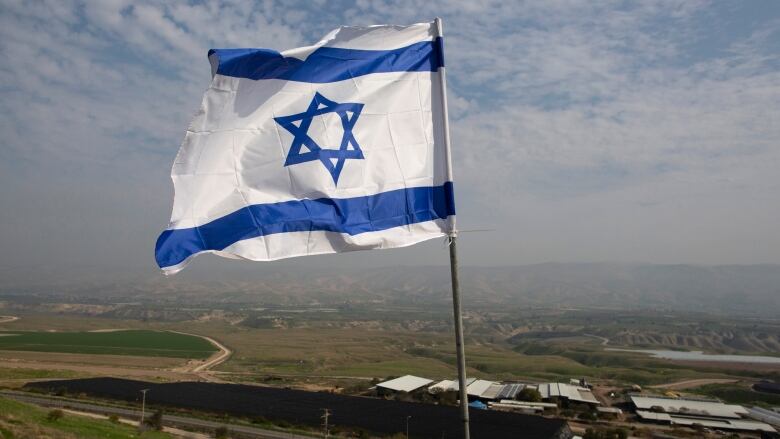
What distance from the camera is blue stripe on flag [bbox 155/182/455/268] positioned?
29.4 feet

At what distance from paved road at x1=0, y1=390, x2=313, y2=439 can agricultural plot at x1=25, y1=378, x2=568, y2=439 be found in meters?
3.81

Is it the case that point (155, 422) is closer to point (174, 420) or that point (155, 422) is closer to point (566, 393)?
→ point (174, 420)

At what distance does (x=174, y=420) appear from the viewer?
45.7m

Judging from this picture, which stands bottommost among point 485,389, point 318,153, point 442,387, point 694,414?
point 694,414

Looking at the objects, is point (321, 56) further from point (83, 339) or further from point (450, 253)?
point (83, 339)

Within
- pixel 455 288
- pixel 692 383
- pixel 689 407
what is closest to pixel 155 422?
pixel 455 288

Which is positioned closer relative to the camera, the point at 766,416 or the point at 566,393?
the point at 766,416

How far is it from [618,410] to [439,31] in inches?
2524

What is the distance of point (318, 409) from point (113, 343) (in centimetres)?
10329

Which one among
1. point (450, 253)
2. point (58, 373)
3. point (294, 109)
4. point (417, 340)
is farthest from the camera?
point (417, 340)

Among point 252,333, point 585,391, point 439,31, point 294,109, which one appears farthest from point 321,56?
point 252,333

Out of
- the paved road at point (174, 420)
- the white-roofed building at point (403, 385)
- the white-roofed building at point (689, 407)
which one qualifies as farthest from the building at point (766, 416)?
the paved road at point (174, 420)

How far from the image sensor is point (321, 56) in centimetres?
977

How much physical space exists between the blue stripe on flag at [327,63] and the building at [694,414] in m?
59.4
